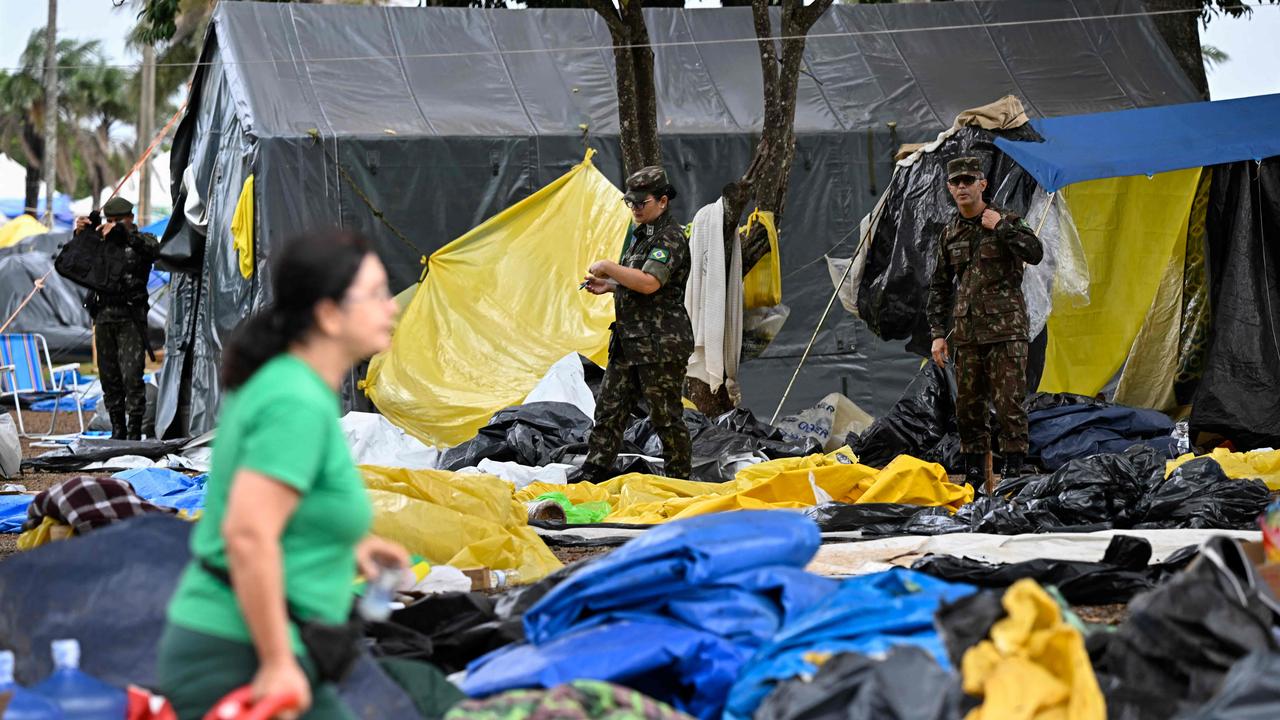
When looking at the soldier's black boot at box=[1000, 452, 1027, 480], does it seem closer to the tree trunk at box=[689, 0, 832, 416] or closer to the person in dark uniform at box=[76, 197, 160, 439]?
the tree trunk at box=[689, 0, 832, 416]

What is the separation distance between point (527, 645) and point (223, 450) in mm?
1370

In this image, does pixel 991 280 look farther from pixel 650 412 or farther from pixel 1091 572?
pixel 1091 572

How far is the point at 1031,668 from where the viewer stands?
119 inches

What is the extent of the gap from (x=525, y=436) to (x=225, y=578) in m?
6.97

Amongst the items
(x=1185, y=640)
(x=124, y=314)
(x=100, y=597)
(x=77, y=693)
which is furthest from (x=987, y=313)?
(x=124, y=314)

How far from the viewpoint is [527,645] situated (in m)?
3.50

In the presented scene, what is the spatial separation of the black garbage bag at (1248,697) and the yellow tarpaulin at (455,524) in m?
2.87

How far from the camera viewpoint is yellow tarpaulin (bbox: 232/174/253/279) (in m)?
11.3

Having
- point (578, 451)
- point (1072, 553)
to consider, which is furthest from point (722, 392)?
point (1072, 553)

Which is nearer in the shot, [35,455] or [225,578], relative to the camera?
[225,578]

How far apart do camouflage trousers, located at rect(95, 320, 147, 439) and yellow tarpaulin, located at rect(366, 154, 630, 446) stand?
2.39 m

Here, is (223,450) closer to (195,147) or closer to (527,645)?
(527,645)

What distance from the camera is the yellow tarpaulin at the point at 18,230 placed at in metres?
26.2

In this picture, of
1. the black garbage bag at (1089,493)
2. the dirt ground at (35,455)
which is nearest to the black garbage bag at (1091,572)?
the black garbage bag at (1089,493)
